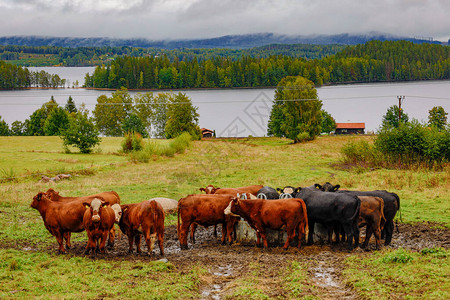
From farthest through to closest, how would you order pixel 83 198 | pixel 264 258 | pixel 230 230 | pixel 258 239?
pixel 230 230
pixel 83 198
pixel 258 239
pixel 264 258

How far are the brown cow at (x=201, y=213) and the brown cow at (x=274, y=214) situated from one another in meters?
0.51

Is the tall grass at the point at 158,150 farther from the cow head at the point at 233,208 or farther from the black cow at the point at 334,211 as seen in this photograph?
the black cow at the point at 334,211

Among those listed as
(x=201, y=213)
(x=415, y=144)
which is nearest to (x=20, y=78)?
(x=415, y=144)

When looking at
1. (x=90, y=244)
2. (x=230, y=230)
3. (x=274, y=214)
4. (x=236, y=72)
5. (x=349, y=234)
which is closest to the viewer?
(x=90, y=244)

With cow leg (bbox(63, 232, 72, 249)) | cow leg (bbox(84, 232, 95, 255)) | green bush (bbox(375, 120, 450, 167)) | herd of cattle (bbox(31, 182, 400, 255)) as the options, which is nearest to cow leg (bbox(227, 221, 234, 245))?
herd of cattle (bbox(31, 182, 400, 255))

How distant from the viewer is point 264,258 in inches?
452

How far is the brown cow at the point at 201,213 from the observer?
13.4 metres

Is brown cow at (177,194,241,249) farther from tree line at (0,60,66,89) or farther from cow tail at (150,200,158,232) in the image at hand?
tree line at (0,60,66,89)

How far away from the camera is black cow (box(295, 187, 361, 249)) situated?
1231 centimetres

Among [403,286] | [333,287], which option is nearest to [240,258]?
[333,287]

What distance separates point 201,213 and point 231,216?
92 centimetres

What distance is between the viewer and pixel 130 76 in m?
177

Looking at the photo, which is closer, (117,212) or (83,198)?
(117,212)

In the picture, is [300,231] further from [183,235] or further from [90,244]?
[90,244]
